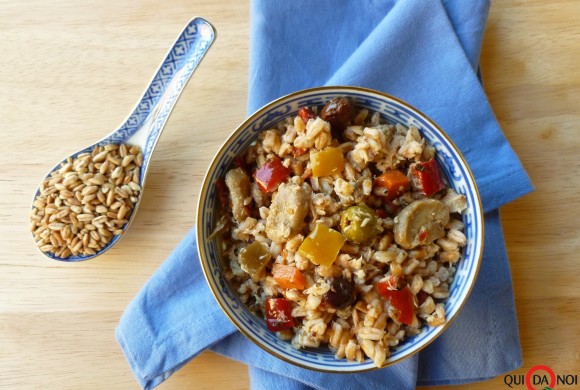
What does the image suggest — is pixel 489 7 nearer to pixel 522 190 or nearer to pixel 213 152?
pixel 522 190

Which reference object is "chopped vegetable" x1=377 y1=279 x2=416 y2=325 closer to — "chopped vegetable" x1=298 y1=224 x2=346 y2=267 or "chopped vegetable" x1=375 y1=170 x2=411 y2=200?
"chopped vegetable" x1=298 y1=224 x2=346 y2=267

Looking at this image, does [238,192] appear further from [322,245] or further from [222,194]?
[322,245]

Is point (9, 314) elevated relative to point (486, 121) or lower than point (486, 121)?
lower

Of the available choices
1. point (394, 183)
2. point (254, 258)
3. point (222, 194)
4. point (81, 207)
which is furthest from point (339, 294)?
point (81, 207)

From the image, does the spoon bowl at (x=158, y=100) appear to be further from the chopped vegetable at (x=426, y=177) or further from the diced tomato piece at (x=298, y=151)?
the chopped vegetable at (x=426, y=177)

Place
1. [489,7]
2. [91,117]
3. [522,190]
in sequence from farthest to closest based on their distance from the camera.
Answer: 1. [91,117]
2. [489,7]
3. [522,190]

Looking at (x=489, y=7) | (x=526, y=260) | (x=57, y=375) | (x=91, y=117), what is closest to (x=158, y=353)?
(x=57, y=375)
